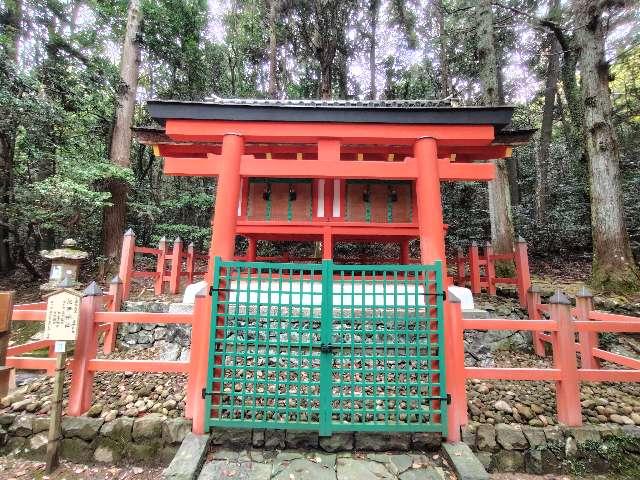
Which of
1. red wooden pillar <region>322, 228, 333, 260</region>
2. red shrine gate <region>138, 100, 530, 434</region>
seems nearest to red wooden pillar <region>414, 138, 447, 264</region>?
red shrine gate <region>138, 100, 530, 434</region>

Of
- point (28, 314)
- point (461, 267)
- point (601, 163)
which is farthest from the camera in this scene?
point (461, 267)

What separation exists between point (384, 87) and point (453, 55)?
346 centimetres

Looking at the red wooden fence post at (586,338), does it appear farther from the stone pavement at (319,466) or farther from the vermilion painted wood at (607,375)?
the stone pavement at (319,466)

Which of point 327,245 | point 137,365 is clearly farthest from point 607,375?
point 137,365

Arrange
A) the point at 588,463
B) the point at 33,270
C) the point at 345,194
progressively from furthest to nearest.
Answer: the point at 33,270
the point at 345,194
the point at 588,463

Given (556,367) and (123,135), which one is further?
(123,135)

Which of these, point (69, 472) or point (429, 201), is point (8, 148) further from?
point (429, 201)

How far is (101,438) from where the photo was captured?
3191mm

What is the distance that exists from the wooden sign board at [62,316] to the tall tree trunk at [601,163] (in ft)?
29.0

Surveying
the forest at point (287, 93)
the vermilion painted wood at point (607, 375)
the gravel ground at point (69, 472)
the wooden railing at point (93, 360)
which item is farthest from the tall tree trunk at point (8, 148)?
the vermilion painted wood at point (607, 375)

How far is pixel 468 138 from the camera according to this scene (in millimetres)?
4625

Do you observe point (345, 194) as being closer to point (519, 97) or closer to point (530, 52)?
point (530, 52)

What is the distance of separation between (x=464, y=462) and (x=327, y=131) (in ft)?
14.1

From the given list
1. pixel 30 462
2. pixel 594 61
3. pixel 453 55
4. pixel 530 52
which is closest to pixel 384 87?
pixel 453 55
